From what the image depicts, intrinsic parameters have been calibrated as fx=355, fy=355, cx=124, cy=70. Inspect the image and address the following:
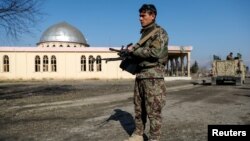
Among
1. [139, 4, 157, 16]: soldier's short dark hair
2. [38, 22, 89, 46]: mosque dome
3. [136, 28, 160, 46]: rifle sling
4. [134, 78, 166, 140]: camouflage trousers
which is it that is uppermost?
[38, 22, 89, 46]: mosque dome

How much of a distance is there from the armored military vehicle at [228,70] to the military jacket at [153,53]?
22684 millimetres

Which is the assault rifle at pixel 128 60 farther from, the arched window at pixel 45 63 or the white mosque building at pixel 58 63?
the arched window at pixel 45 63

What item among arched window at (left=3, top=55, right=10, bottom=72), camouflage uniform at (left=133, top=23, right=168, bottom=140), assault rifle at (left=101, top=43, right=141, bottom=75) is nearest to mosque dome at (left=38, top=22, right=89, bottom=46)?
arched window at (left=3, top=55, right=10, bottom=72)

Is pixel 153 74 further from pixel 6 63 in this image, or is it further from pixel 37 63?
pixel 6 63

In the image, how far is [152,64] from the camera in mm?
5402

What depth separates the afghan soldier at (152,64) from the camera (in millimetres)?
5301

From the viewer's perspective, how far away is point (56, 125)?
771 centimetres

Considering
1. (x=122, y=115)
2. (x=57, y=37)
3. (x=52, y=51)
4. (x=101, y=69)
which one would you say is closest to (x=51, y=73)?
(x=52, y=51)

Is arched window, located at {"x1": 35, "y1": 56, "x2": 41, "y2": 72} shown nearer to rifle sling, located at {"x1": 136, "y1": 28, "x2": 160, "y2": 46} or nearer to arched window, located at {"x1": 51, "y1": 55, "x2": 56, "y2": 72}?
arched window, located at {"x1": 51, "y1": 55, "x2": 56, "y2": 72}

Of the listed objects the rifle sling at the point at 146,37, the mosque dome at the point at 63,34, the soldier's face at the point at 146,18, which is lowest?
the rifle sling at the point at 146,37

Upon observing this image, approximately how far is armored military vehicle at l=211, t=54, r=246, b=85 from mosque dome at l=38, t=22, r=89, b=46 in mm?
33512

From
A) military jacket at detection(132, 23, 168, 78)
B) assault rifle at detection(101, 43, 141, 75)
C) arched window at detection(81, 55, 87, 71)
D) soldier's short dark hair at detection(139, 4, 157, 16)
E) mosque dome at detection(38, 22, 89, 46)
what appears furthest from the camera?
mosque dome at detection(38, 22, 89, 46)

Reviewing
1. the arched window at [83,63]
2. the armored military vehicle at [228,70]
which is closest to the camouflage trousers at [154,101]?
the armored military vehicle at [228,70]

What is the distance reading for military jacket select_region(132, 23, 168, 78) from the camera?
17.3ft
